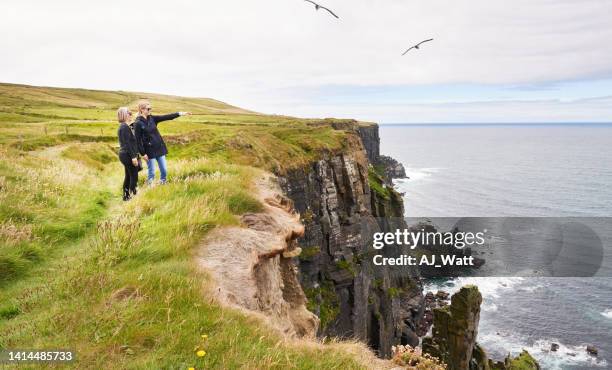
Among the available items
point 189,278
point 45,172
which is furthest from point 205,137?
point 189,278

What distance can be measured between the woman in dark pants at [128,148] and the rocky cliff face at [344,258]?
2507 centimetres

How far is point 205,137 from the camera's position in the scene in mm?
40438

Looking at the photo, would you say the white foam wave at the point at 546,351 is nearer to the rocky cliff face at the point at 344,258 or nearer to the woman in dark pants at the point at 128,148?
the rocky cliff face at the point at 344,258

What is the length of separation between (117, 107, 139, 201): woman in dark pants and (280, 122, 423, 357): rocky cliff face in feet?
82.2

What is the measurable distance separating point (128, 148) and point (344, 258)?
3879 centimetres

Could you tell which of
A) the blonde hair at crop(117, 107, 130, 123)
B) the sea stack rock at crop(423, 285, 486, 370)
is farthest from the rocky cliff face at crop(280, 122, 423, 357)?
the blonde hair at crop(117, 107, 130, 123)

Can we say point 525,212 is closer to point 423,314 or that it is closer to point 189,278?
point 423,314

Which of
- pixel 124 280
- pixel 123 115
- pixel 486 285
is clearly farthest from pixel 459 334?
pixel 486 285

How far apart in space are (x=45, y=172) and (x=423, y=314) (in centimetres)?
6645

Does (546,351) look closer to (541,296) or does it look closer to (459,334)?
(541,296)

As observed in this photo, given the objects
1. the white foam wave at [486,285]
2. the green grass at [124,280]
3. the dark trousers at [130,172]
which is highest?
the dark trousers at [130,172]

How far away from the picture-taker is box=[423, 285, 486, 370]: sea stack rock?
35.5m

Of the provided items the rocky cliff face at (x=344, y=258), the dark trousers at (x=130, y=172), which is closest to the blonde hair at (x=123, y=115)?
the dark trousers at (x=130, y=172)

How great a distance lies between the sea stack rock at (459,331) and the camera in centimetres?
3547
